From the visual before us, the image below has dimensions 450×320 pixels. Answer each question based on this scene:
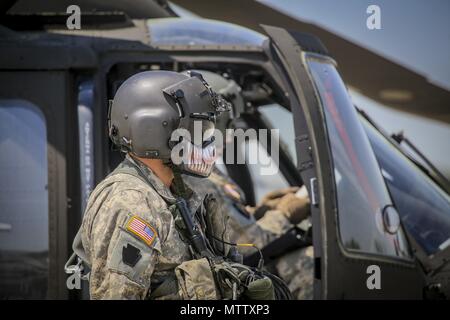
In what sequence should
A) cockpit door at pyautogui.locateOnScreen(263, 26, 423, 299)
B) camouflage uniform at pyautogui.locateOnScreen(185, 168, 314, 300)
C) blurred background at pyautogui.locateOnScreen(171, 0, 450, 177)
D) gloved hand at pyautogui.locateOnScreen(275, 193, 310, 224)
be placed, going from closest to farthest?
1. cockpit door at pyautogui.locateOnScreen(263, 26, 423, 299)
2. camouflage uniform at pyautogui.locateOnScreen(185, 168, 314, 300)
3. gloved hand at pyautogui.locateOnScreen(275, 193, 310, 224)
4. blurred background at pyautogui.locateOnScreen(171, 0, 450, 177)

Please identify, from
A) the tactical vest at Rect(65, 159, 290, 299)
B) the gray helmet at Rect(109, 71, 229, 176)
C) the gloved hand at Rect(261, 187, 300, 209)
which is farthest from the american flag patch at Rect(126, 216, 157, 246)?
the gloved hand at Rect(261, 187, 300, 209)

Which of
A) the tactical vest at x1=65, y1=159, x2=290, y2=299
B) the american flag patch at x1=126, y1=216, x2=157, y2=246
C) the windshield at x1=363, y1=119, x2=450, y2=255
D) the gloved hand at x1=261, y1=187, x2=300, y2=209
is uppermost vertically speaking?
the american flag patch at x1=126, y1=216, x2=157, y2=246

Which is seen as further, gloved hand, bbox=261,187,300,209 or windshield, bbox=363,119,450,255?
gloved hand, bbox=261,187,300,209

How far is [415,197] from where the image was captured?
4934 millimetres

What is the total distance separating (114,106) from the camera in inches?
125

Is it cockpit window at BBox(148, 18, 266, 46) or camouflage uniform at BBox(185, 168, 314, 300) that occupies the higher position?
cockpit window at BBox(148, 18, 266, 46)

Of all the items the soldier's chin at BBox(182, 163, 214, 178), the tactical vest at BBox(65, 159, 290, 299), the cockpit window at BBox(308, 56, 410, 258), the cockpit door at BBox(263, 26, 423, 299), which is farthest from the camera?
the cockpit window at BBox(308, 56, 410, 258)

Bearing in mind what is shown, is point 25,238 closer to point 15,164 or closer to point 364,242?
point 15,164

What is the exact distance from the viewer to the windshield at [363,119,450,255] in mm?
4766

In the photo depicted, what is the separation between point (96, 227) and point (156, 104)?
47cm

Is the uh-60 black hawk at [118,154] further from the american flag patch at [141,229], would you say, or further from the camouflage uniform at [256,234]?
the american flag patch at [141,229]

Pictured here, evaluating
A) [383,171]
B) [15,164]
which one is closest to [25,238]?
[15,164]

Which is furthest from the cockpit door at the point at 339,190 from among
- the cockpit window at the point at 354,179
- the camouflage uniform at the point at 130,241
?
the camouflage uniform at the point at 130,241
